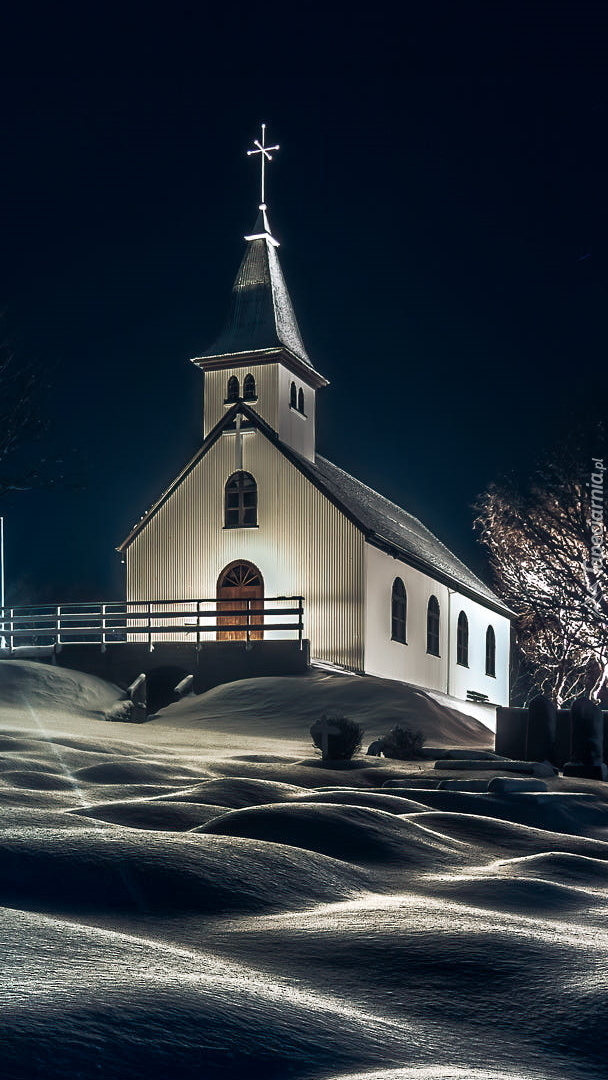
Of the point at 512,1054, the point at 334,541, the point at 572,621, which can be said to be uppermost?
the point at 334,541

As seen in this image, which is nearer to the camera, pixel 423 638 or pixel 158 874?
pixel 158 874

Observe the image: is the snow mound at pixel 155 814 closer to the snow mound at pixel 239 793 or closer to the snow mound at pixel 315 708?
the snow mound at pixel 239 793

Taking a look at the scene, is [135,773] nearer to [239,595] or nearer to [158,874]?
[158,874]

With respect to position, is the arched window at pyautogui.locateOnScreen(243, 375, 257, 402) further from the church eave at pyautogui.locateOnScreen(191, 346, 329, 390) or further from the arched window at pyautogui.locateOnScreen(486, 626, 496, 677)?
the arched window at pyautogui.locateOnScreen(486, 626, 496, 677)

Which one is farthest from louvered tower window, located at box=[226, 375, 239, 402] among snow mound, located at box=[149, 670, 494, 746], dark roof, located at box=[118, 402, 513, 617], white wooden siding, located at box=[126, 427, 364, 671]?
snow mound, located at box=[149, 670, 494, 746]

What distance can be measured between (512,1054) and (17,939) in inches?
102

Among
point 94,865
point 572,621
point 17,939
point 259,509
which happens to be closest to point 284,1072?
point 17,939

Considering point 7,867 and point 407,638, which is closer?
point 7,867

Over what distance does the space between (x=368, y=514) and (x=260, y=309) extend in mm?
7053

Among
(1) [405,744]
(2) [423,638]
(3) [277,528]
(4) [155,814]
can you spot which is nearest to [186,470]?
(3) [277,528]

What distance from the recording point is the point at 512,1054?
16.2 feet

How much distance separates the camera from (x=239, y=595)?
3309 cm

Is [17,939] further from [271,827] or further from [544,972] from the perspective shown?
[271,827]

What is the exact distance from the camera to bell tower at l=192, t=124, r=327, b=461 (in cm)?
3431
